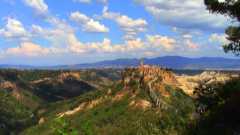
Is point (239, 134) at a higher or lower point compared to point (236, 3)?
lower

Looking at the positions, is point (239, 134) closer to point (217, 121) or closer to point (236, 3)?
point (217, 121)

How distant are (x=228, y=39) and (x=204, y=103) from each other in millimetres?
10813

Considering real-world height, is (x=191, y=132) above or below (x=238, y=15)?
below

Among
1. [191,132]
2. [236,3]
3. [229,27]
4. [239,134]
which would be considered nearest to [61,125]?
[239,134]

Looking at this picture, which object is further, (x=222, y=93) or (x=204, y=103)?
(x=204, y=103)

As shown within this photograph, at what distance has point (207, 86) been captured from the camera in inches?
3150

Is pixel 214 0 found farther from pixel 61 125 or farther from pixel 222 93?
pixel 61 125

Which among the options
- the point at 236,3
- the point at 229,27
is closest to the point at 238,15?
the point at 236,3

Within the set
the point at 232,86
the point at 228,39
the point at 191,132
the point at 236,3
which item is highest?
the point at 236,3

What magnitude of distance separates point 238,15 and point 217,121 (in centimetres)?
1485

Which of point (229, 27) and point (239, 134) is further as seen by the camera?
point (229, 27)

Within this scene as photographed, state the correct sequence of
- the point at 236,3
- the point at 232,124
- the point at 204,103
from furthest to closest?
the point at 204,103
the point at 236,3
the point at 232,124

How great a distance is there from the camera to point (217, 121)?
46.3 meters

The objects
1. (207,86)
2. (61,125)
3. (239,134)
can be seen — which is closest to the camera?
(61,125)
